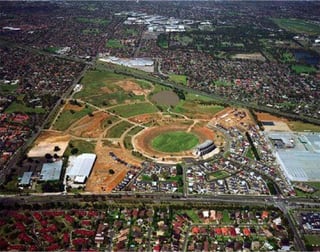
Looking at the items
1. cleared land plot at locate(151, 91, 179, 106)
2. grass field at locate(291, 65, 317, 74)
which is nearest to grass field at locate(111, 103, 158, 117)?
cleared land plot at locate(151, 91, 179, 106)

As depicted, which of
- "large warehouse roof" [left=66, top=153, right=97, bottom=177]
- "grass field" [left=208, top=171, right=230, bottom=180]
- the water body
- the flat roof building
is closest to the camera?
the flat roof building

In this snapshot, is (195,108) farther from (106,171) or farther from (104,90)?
(106,171)

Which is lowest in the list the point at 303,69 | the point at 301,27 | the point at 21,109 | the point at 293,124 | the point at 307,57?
the point at 21,109

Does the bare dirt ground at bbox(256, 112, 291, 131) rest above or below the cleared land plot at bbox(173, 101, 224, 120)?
above

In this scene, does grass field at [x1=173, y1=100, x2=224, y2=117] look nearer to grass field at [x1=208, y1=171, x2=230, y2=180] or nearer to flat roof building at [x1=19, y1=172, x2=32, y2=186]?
grass field at [x1=208, y1=171, x2=230, y2=180]

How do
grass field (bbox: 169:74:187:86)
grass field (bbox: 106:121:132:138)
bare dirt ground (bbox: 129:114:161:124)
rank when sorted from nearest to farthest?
grass field (bbox: 106:121:132:138)
bare dirt ground (bbox: 129:114:161:124)
grass field (bbox: 169:74:187:86)

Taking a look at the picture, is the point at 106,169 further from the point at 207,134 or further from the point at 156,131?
the point at 207,134

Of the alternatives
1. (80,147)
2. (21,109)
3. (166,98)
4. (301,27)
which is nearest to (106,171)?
(80,147)

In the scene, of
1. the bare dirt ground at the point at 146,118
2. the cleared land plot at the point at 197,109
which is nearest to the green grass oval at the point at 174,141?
the bare dirt ground at the point at 146,118
